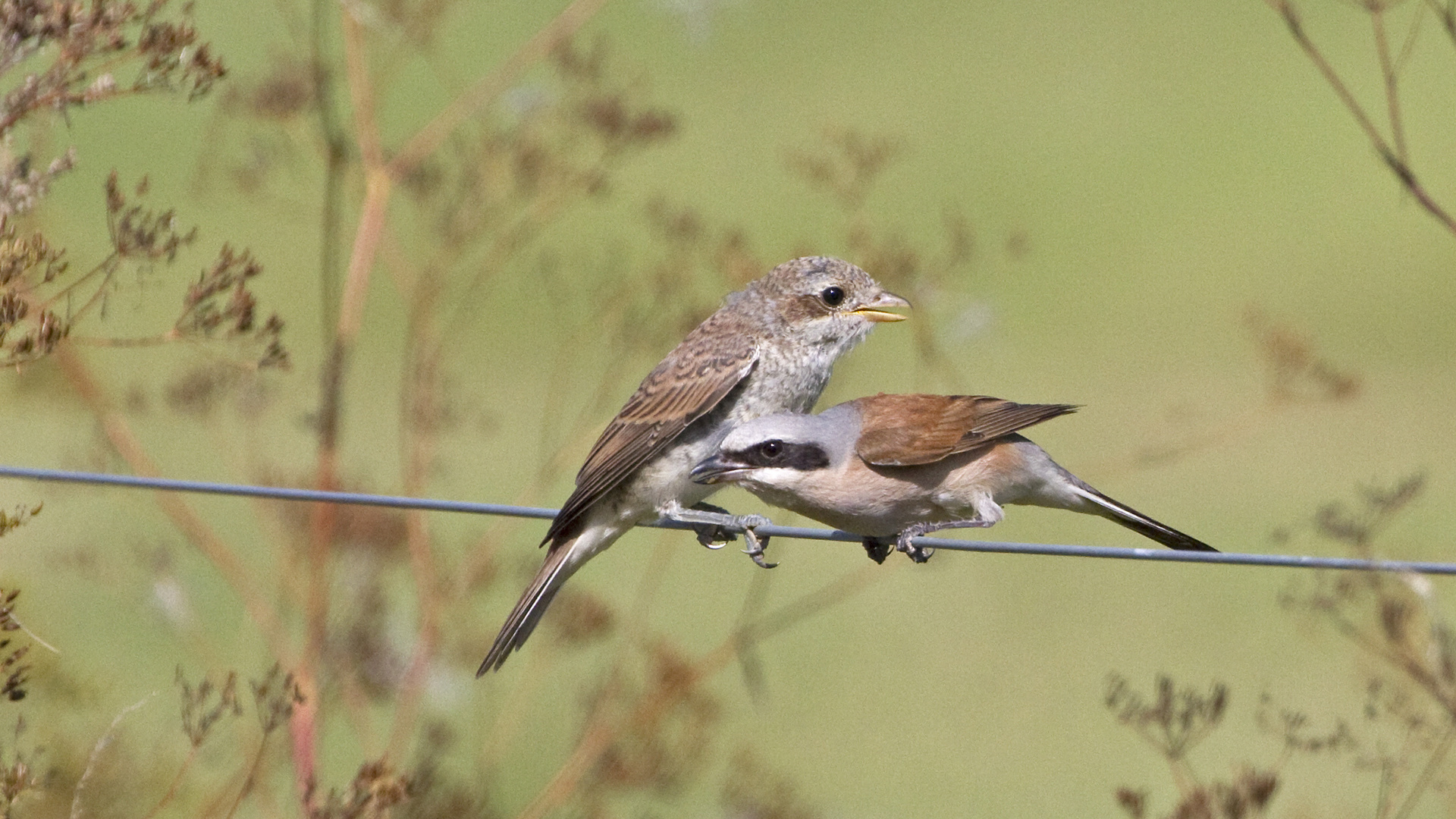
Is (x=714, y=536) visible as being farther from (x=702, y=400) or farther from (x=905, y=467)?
(x=905, y=467)

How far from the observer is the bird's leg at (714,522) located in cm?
432

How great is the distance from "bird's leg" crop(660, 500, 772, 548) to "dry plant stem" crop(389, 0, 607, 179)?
148cm

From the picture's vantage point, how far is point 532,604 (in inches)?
184

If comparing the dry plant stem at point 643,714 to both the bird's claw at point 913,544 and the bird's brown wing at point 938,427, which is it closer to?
the bird's claw at point 913,544

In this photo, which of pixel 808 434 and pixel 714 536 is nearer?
pixel 808 434

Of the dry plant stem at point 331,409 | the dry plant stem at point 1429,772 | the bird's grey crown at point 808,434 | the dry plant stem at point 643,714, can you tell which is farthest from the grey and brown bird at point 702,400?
the dry plant stem at point 1429,772

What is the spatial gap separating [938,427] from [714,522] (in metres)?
0.63

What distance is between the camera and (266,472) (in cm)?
601

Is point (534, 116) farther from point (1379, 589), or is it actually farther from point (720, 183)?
point (720, 183)

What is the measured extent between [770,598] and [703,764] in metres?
7.00

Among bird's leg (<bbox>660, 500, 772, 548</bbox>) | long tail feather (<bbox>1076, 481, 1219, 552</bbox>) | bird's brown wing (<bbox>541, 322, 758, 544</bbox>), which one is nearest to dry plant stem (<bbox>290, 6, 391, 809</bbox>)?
bird's brown wing (<bbox>541, 322, 758, 544</bbox>)

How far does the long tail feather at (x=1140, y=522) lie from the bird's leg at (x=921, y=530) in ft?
0.85

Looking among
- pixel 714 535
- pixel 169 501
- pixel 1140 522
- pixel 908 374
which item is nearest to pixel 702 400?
pixel 714 535

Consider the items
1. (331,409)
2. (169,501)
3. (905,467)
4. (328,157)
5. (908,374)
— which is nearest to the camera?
(905,467)
